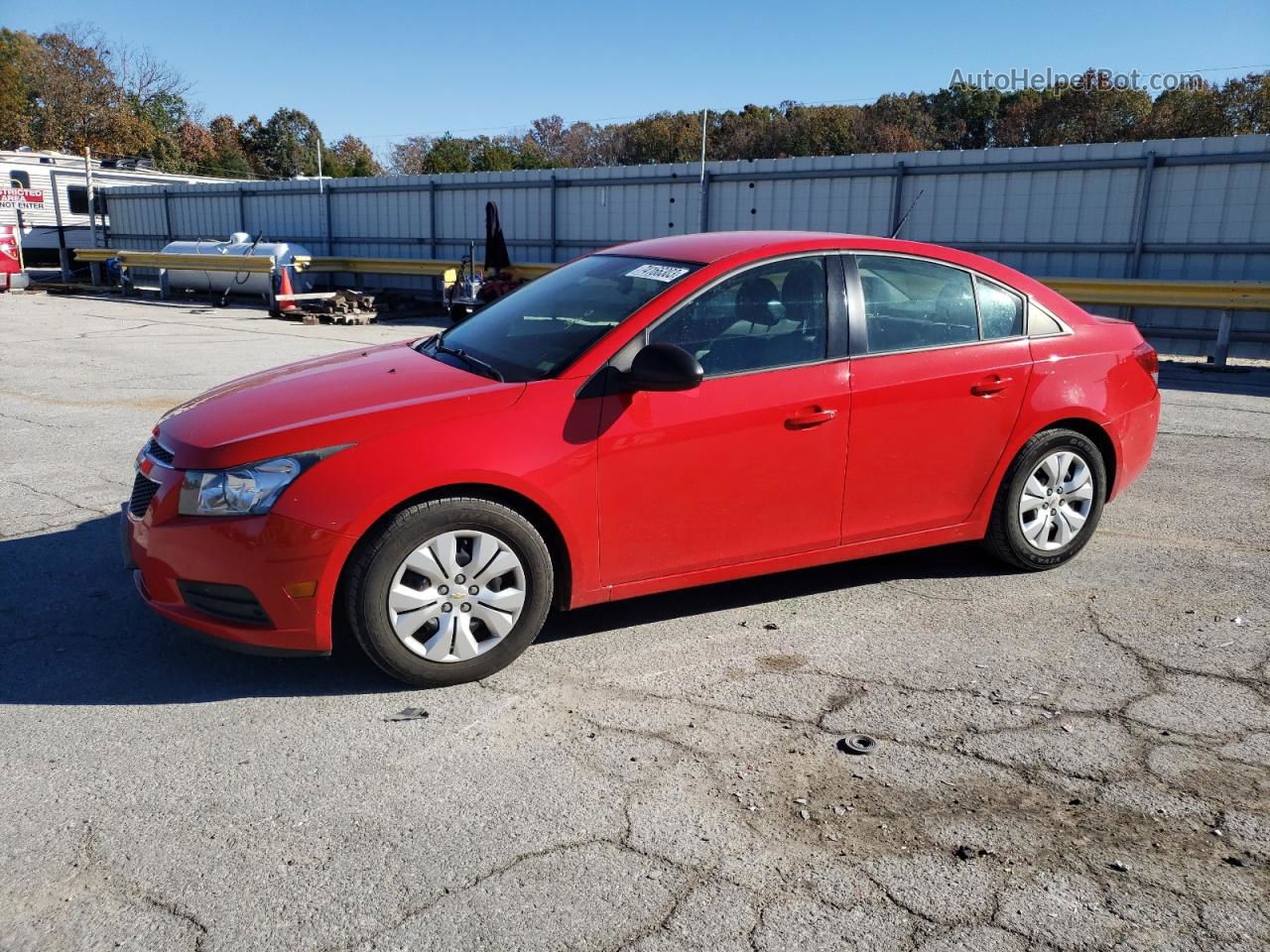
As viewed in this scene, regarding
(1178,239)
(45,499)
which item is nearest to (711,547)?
(45,499)

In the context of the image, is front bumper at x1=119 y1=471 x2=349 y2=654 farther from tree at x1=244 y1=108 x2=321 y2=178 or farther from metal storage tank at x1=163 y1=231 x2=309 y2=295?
tree at x1=244 y1=108 x2=321 y2=178

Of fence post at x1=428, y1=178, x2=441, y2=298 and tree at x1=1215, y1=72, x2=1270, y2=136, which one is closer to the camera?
fence post at x1=428, y1=178, x2=441, y2=298

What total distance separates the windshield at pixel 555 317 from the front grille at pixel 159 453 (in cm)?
122

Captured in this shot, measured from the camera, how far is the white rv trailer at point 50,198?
30.2 metres

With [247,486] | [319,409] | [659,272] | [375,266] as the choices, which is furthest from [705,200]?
[247,486]

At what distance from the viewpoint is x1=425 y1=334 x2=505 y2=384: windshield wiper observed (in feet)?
13.6

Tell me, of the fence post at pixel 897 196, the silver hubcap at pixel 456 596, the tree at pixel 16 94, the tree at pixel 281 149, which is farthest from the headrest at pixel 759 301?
the tree at pixel 281 149

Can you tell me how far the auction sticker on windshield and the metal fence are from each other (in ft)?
20.2

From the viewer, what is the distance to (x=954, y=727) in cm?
355

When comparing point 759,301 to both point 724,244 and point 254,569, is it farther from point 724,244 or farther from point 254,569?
point 254,569

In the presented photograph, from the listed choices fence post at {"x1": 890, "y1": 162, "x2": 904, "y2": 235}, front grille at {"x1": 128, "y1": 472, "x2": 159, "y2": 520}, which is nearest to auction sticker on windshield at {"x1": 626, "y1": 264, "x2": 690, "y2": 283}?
front grille at {"x1": 128, "y1": 472, "x2": 159, "y2": 520}

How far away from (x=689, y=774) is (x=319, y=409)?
195cm

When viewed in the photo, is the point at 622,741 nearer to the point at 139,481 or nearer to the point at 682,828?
the point at 682,828

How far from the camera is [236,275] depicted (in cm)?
2320
